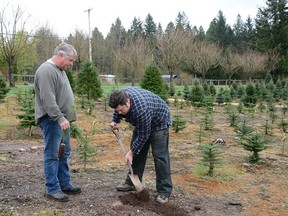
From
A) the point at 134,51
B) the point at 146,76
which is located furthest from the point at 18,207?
the point at 134,51

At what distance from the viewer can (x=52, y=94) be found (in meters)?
3.59

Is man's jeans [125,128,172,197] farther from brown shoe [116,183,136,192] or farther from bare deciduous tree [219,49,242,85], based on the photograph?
bare deciduous tree [219,49,242,85]

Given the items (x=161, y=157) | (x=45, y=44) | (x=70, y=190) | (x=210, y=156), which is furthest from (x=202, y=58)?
(x=70, y=190)

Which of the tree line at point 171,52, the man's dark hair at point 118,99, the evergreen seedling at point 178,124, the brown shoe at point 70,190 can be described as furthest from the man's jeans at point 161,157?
the tree line at point 171,52

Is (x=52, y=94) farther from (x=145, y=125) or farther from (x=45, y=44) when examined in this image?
(x=45, y=44)

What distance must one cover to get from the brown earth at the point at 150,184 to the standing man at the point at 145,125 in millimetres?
238

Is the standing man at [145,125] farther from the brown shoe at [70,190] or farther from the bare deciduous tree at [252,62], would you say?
the bare deciduous tree at [252,62]

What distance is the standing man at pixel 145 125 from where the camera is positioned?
142 inches

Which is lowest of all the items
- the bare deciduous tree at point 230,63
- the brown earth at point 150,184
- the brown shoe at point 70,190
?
the brown earth at point 150,184

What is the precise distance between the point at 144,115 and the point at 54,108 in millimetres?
911

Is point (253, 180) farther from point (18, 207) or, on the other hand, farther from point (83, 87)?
point (83, 87)

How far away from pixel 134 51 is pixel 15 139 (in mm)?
23658

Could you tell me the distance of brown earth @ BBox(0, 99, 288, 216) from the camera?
3.75m

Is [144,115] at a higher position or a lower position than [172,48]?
lower
